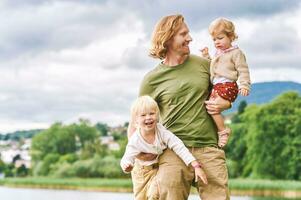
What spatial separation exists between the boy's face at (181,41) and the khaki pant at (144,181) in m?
0.74

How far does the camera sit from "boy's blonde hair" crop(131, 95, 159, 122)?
546 centimetres

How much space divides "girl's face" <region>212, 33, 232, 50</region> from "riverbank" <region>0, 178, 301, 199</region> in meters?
28.3

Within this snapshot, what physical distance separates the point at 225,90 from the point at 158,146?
0.53 metres

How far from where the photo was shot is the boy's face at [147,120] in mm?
5484

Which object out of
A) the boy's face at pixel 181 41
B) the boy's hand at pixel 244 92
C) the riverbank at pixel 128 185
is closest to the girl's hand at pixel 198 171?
the boy's hand at pixel 244 92

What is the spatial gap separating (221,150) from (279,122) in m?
44.0

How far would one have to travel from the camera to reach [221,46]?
5.79 meters

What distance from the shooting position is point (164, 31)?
5.63 meters

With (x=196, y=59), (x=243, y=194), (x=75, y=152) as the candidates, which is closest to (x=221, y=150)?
(x=196, y=59)

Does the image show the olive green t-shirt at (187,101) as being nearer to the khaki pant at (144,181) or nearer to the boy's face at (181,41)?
the boy's face at (181,41)

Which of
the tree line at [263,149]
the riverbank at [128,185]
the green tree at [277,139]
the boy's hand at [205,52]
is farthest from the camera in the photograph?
the tree line at [263,149]

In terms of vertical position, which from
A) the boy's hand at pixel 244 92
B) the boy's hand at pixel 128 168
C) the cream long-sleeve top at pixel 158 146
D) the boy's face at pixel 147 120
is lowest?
the boy's hand at pixel 128 168

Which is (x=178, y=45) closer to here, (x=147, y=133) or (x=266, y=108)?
(x=147, y=133)

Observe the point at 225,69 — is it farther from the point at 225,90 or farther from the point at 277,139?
the point at 277,139
